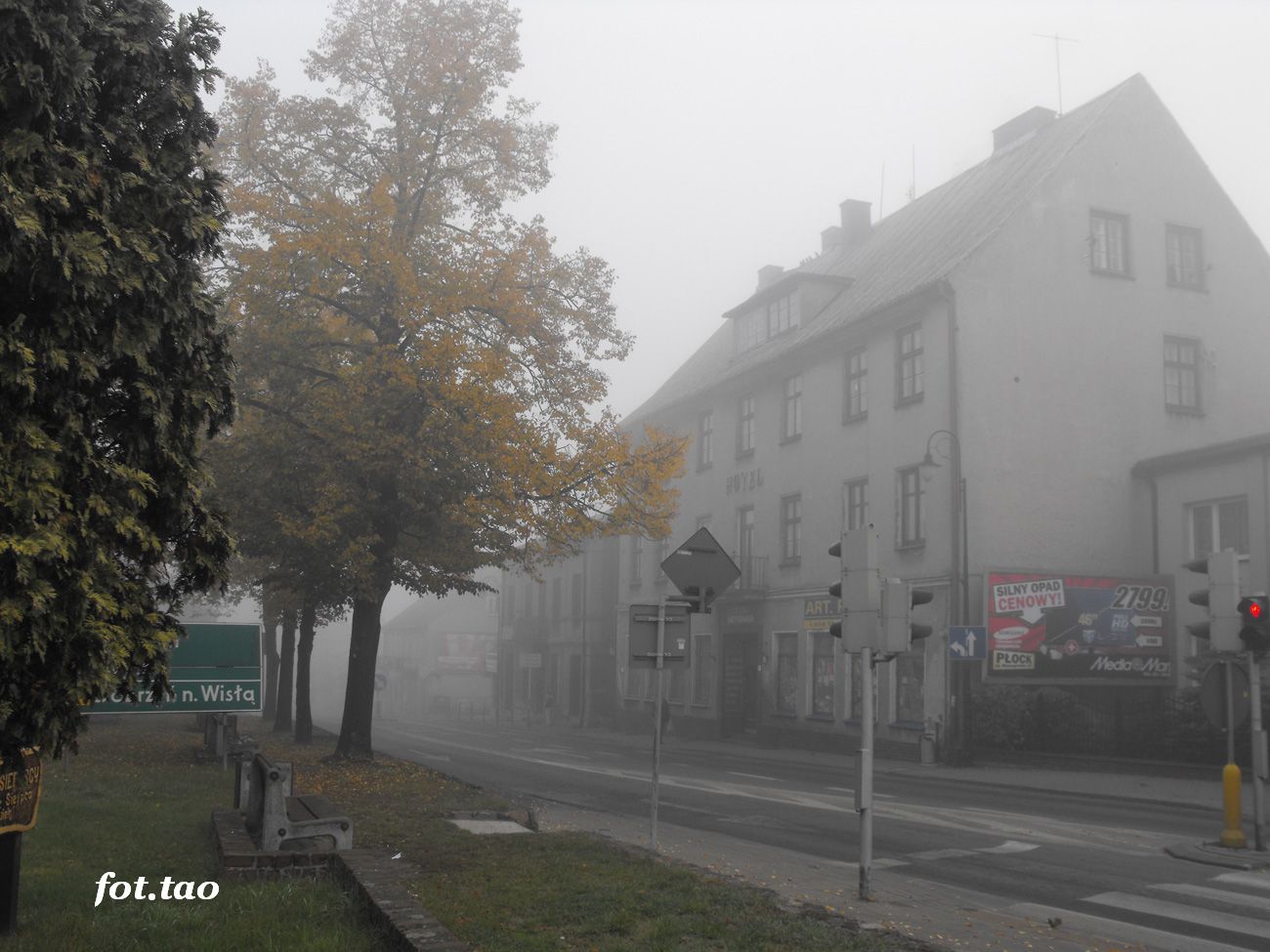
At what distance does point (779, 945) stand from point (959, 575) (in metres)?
21.3

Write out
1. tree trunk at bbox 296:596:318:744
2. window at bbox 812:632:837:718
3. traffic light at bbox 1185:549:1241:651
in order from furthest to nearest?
window at bbox 812:632:837:718
tree trunk at bbox 296:596:318:744
traffic light at bbox 1185:549:1241:651

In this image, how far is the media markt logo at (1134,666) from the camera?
26953mm

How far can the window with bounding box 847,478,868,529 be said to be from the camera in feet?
103

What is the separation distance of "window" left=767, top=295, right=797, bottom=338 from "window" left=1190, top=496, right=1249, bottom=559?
13.2 metres

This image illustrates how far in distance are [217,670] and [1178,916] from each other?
11.0 meters

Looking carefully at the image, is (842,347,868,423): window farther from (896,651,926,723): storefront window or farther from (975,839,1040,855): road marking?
(975,839,1040,855): road marking

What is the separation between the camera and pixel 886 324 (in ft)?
101

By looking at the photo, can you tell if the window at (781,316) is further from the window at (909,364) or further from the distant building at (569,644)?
the distant building at (569,644)

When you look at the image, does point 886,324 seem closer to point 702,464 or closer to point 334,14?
point 702,464

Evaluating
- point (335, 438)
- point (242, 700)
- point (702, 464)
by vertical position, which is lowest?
point (242, 700)

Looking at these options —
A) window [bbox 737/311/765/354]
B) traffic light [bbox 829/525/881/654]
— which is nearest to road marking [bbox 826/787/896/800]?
traffic light [bbox 829/525/881/654]

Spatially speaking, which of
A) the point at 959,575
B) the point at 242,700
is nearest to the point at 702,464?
the point at 959,575

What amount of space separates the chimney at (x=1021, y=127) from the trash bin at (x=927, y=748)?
58.8 ft

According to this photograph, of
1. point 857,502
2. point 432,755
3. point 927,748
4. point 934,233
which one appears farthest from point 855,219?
point 432,755
